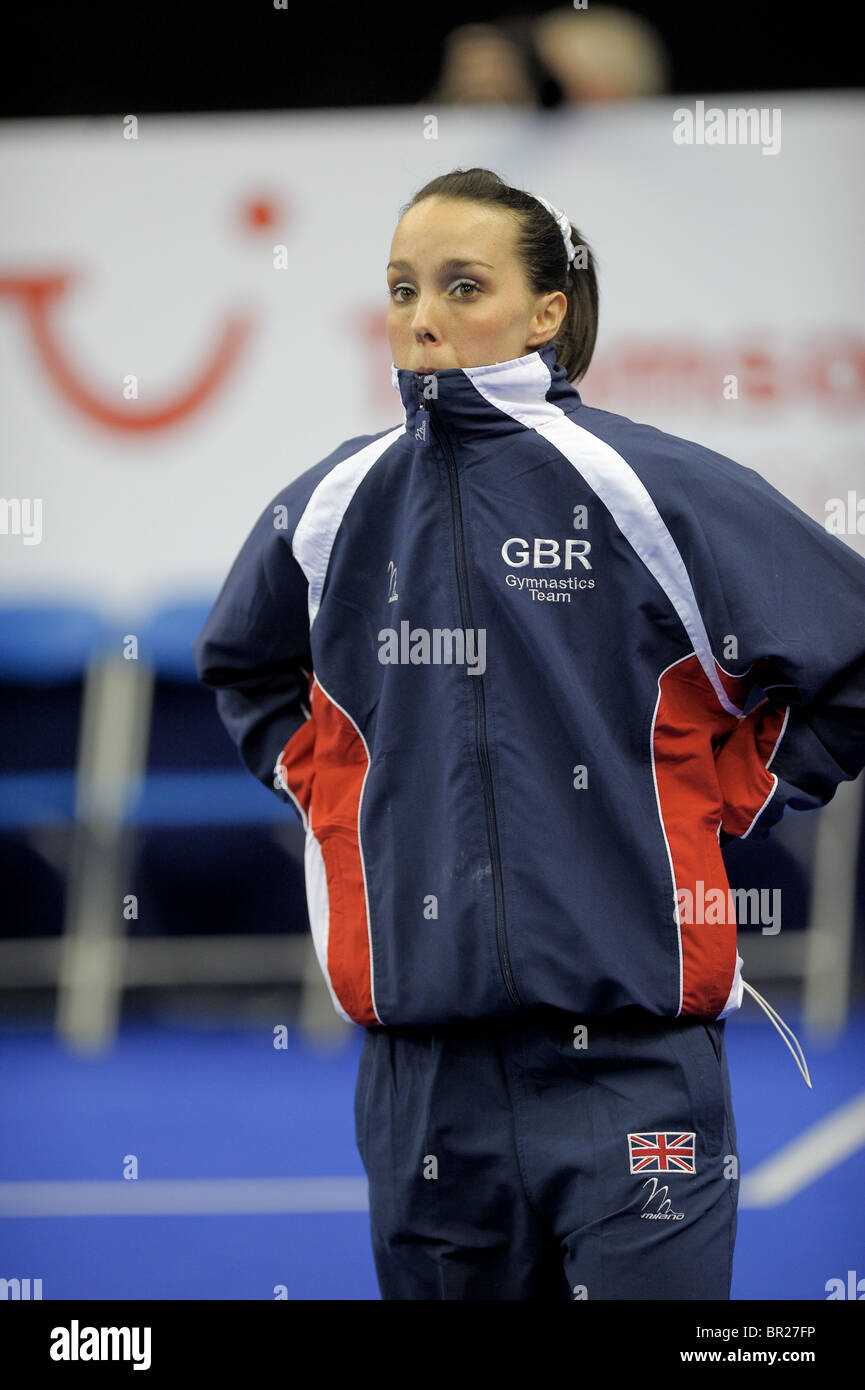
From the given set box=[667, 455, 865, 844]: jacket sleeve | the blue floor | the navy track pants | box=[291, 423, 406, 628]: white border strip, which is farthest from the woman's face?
the blue floor

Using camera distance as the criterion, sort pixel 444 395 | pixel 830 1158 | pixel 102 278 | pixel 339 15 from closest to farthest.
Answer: pixel 444 395
pixel 830 1158
pixel 339 15
pixel 102 278

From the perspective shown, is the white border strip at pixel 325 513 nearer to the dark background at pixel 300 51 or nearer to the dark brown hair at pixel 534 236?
the dark brown hair at pixel 534 236

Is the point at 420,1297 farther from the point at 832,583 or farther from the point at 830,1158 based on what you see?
the point at 830,1158

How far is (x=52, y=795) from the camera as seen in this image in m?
4.64

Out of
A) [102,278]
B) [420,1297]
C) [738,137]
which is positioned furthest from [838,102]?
[420,1297]

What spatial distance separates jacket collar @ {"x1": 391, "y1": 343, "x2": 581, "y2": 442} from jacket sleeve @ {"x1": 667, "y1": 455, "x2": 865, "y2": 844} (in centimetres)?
22

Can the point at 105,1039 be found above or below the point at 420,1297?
below

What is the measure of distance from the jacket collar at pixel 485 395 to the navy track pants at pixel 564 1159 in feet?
2.24

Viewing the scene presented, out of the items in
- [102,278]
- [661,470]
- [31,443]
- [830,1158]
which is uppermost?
[102,278]

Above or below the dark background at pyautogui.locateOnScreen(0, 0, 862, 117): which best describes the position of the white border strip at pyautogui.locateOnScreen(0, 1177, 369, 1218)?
below

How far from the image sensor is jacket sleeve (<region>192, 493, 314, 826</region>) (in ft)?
6.66

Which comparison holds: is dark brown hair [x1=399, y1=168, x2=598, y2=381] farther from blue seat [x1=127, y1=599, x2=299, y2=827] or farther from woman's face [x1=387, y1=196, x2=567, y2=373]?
blue seat [x1=127, y1=599, x2=299, y2=827]

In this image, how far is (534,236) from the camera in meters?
1.89

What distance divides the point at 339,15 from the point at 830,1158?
2.92 metres
